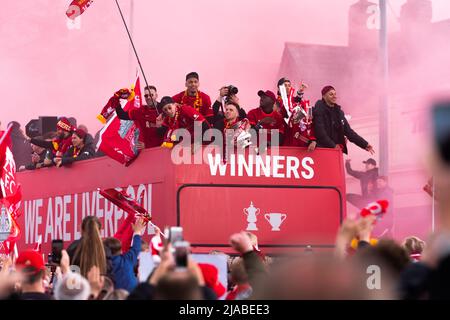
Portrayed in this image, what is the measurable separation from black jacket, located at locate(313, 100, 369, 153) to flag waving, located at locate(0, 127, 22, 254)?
3127mm

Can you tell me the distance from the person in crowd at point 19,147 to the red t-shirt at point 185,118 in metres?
4.34

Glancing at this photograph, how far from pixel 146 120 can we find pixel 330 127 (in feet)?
6.17

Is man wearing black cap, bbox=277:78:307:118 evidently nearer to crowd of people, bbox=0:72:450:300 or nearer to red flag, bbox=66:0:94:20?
crowd of people, bbox=0:72:450:300

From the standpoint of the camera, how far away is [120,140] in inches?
454

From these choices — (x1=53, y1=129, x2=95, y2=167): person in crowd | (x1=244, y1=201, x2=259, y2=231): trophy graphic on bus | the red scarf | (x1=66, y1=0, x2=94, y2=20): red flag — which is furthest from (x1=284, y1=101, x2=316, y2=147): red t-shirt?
(x1=66, y1=0, x2=94, y2=20): red flag

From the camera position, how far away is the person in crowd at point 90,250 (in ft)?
26.1

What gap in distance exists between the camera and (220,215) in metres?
10.8

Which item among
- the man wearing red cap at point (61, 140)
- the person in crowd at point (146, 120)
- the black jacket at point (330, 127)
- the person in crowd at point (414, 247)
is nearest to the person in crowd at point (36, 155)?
the man wearing red cap at point (61, 140)

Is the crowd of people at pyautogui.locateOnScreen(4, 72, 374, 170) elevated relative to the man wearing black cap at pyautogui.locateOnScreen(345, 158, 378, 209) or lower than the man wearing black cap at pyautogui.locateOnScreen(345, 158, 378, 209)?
elevated

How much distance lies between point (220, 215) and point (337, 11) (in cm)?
1554

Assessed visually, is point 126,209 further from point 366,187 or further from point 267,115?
point 366,187

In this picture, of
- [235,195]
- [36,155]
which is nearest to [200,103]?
[235,195]

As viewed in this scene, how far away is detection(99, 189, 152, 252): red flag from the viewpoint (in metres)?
10.6

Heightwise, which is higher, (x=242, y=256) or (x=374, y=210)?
(x=374, y=210)
